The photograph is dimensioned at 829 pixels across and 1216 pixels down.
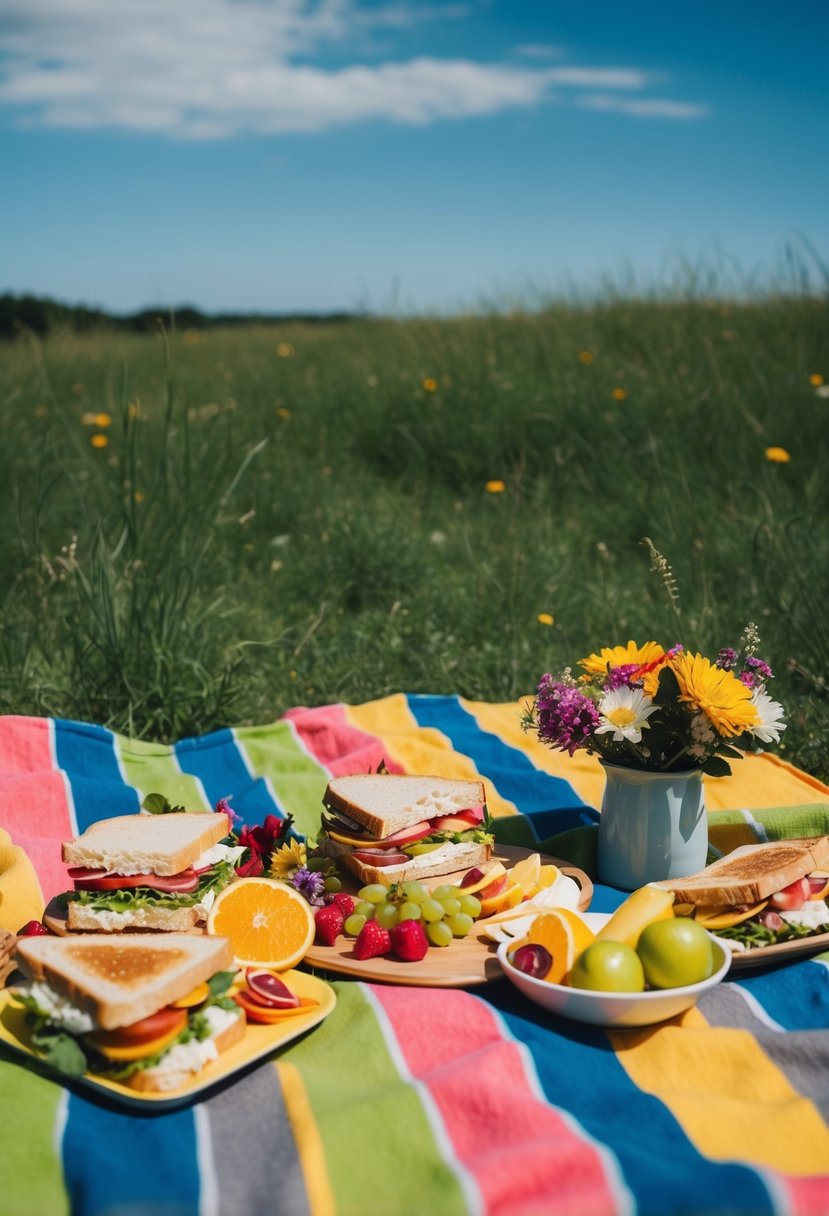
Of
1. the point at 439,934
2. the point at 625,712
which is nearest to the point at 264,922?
the point at 439,934

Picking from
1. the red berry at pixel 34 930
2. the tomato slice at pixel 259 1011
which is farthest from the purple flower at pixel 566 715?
the red berry at pixel 34 930

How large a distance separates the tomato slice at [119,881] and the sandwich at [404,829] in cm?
43

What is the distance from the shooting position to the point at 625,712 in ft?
8.96

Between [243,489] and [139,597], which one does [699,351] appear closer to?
[243,489]

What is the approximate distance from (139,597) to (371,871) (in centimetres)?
210

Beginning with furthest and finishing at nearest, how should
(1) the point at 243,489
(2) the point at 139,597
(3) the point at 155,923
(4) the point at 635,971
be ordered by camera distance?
(1) the point at 243,489 → (2) the point at 139,597 → (3) the point at 155,923 → (4) the point at 635,971

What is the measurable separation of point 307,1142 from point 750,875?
1263mm

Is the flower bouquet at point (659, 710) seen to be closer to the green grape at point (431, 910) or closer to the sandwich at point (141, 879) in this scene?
the green grape at point (431, 910)

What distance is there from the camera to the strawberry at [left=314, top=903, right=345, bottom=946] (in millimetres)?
2574

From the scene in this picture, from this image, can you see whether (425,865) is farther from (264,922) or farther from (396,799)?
(264,922)

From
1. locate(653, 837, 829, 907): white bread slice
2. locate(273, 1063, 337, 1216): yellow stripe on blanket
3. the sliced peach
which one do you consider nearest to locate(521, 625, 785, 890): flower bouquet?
locate(653, 837, 829, 907): white bread slice

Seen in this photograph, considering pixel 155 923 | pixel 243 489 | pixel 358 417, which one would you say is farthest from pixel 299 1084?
pixel 358 417

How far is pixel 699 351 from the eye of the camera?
834 centimetres

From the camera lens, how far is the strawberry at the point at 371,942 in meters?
2.52
